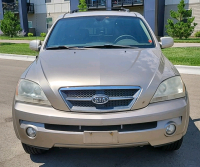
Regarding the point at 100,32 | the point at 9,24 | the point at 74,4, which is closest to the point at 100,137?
the point at 100,32

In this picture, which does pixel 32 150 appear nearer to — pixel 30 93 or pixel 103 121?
pixel 30 93

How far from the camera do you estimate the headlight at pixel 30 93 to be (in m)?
2.55

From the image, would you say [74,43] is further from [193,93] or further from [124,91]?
[193,93]

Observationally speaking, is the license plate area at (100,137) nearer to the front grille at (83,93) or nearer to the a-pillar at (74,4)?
the front grille at (83,93)

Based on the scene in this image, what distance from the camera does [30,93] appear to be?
8.63 feet

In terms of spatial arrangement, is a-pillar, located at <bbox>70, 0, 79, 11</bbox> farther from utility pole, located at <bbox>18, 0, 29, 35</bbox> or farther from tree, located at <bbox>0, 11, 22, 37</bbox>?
utility pole, located at <bbox>18, 0, 29, 35</bbox>

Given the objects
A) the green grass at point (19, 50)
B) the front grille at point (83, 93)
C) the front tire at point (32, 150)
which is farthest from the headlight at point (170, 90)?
the green grass at point (19, 50)

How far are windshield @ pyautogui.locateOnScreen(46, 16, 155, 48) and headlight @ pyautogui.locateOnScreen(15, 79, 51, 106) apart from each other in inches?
41.1

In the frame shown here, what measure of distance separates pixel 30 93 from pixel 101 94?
761 mm

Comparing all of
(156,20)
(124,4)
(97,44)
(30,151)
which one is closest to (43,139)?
(30,151)

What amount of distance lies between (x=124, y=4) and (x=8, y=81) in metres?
21.5

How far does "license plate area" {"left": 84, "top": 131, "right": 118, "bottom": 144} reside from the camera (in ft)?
7.75

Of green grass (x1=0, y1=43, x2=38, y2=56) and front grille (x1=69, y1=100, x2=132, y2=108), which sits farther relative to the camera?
green grass (x1=0, y1=43, x2=38, y2=56)

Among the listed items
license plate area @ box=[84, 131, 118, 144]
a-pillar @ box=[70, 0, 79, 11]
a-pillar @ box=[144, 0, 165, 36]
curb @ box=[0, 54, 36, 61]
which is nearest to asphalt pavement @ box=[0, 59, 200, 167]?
license plate area @ box=[84, 131, 118, 144]
